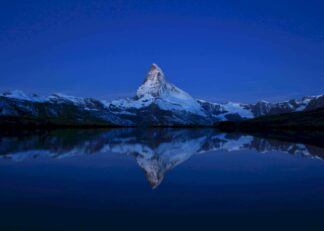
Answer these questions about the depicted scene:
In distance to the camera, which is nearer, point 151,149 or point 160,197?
point 160,197

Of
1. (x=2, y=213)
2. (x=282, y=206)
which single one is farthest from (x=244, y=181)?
(x=2, y=213)

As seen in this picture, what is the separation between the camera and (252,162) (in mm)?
38750

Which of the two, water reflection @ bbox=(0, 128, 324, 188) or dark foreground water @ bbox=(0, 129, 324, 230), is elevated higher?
water reflection @ bbox=(0, 128, 324, 188)

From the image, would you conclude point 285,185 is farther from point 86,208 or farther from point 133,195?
point 86,208

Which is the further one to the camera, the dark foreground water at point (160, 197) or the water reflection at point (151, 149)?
the water reflection at point (151, 149)

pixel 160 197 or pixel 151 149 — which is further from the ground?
pixel 151 149

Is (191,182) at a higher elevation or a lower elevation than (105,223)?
higher

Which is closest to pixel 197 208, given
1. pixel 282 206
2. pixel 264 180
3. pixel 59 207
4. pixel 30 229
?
pixel 282 206

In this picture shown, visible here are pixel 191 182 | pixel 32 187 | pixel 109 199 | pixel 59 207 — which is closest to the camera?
pixel 59 207

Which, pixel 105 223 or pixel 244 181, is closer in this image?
pixel 105 223

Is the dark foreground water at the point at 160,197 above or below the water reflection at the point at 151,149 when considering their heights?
below

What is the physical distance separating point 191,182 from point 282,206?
8.10 metres

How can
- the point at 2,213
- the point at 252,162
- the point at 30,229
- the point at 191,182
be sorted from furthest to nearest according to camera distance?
1. the point at 252,162
2. the point at 191,182
3. the point at 2,213
4. the point at 30,229

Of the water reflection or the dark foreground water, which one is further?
the water reflection
